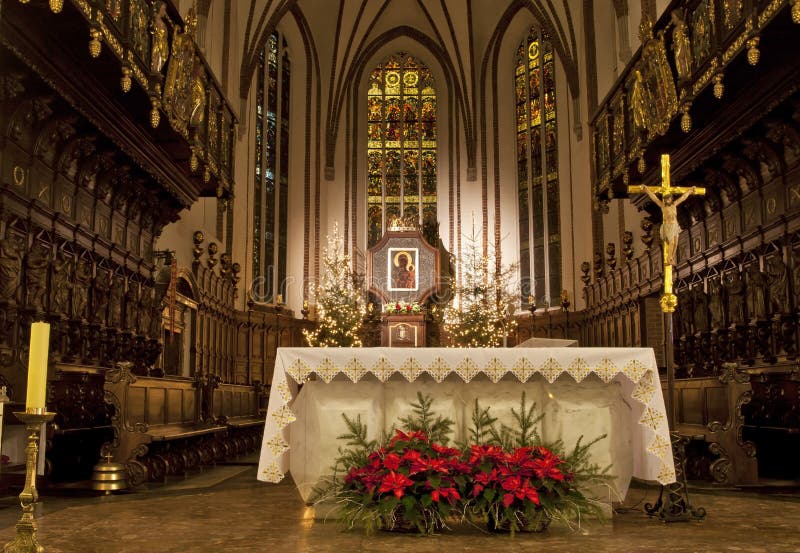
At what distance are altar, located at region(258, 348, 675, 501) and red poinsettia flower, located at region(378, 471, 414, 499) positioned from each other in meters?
0.79

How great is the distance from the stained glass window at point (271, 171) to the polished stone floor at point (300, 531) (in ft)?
46.4

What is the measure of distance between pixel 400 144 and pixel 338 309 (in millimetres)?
7762

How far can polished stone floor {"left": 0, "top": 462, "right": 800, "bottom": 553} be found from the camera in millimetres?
4234

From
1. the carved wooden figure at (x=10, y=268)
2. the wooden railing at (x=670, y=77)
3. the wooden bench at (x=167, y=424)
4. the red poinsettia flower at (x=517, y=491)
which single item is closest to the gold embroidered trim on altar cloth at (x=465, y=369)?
the red poinsettia flower at (x=517, y=491)

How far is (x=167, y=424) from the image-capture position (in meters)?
9.09

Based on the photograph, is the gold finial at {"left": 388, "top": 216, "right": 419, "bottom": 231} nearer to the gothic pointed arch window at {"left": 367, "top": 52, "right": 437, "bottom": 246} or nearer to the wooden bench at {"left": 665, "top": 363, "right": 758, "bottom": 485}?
the gothic pointed arch window at {"left": 367, "top": 52, "right": 437, "bottom": 246}

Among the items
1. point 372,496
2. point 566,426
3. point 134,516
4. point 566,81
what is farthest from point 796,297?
point 566,81

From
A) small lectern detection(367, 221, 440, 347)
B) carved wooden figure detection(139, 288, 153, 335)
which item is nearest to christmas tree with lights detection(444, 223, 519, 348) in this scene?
small lectern detection(367, 221, 440, 347)

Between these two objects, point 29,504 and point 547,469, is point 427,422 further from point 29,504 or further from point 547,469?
point 29,504

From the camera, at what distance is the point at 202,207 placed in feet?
53.2

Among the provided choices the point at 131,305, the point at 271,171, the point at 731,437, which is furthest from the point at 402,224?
the point at 731,437

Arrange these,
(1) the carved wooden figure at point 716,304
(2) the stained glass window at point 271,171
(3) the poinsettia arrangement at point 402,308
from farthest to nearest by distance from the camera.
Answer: (2) the stained glass window at point 271,171, (3) the poinsettia arrangement at point 402,308, (1) the carved wooden figure at point 716,304

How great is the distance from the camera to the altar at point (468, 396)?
16.9 ft

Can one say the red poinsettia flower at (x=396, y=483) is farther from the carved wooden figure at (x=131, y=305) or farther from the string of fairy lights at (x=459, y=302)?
the string of fairy lights at (x=459, y=302)
